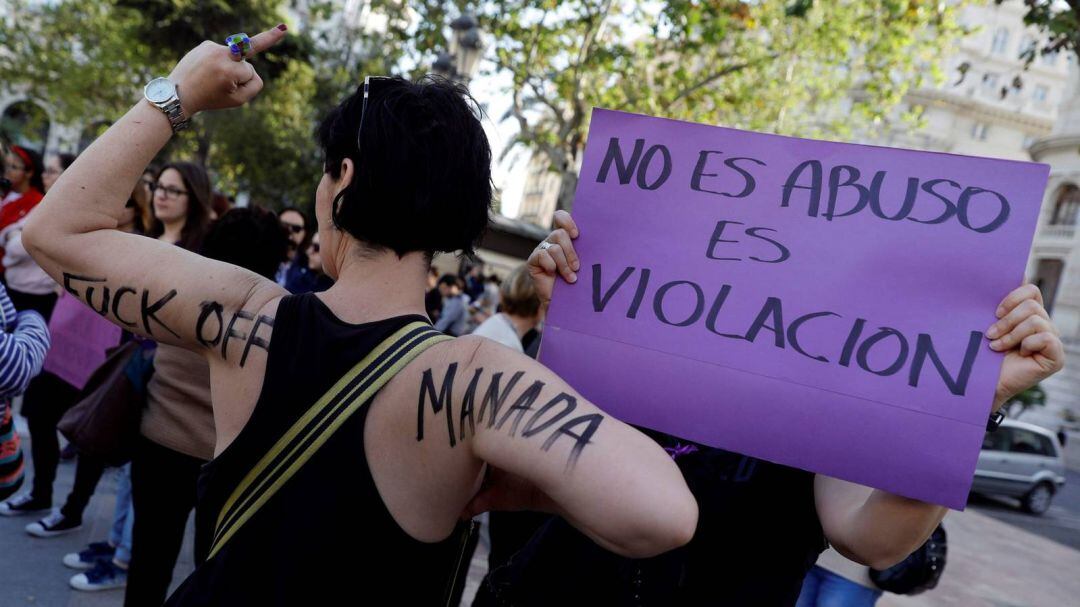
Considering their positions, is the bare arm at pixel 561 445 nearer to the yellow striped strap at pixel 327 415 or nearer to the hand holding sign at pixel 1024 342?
the yellow striped strap at pixel 327 415

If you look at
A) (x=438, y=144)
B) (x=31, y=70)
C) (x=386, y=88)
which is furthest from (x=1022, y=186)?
(x=31, y=70)

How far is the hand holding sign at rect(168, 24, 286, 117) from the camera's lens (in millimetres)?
1452

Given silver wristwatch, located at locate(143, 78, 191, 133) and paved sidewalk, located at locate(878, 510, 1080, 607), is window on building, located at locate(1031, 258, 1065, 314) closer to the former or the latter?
paved sidewalk, located at locate(878, 510, 1080, 607)

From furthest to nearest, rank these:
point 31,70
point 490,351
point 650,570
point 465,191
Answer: point 31,70 → point 650,570 → point 465,191 → point 490,351

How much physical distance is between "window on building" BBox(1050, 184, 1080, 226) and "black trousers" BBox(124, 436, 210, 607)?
38.2m

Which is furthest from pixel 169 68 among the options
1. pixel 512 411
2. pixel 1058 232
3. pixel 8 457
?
pixel 1058 232

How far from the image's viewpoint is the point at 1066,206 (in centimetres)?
3384

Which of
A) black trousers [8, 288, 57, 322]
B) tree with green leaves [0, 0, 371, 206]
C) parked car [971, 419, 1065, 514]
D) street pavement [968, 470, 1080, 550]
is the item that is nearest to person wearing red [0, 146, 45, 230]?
Answer: black trousers [8, 288, 57, 322]

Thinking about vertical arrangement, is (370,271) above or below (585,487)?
above

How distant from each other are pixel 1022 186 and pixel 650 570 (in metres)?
1.05

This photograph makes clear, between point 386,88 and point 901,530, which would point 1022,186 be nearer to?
point 901,530

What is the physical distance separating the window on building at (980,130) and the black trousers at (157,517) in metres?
59.9

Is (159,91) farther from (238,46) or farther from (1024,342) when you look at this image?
(1024,342)

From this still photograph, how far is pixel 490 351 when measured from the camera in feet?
4.18
